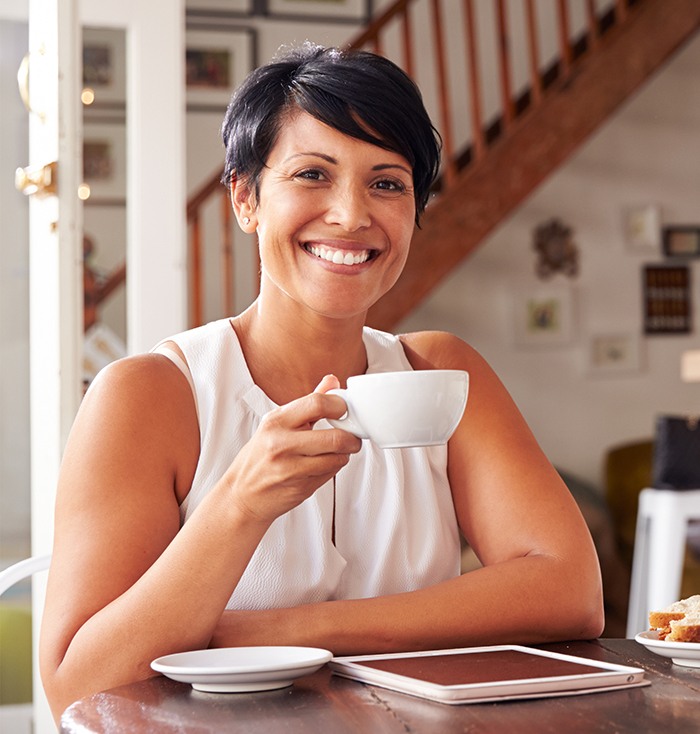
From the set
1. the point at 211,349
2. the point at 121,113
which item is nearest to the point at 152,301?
the point at 121,113

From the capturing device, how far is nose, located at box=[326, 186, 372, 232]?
4.89 feet

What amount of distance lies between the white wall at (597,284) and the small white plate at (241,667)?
530 centimetres

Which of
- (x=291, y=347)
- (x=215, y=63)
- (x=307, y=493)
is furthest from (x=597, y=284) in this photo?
(x=307, y=493)

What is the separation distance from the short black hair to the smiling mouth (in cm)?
14

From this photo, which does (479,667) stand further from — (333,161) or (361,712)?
(333,161)

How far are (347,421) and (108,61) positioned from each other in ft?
7.48

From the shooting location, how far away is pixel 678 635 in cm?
120

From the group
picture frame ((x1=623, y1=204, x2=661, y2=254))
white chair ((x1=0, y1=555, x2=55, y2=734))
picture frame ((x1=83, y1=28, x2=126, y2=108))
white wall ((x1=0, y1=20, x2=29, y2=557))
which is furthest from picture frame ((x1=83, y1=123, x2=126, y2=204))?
picture frame ((x1=623, y1=204, x2=661, y2=254))

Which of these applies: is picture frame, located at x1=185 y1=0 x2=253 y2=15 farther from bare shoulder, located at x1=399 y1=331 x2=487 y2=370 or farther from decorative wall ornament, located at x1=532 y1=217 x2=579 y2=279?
bare shoulder, located at x1=399 y1=331 x2=487 y2=370

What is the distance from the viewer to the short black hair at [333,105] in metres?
1.50

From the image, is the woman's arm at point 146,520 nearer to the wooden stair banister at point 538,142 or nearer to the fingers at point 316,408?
the fingers at point 316,408

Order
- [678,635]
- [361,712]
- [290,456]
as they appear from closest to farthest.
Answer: [361,712] → [290,456] → [678,635]

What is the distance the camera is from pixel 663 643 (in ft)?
3.89

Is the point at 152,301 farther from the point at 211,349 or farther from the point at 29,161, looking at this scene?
the point at 211,349
